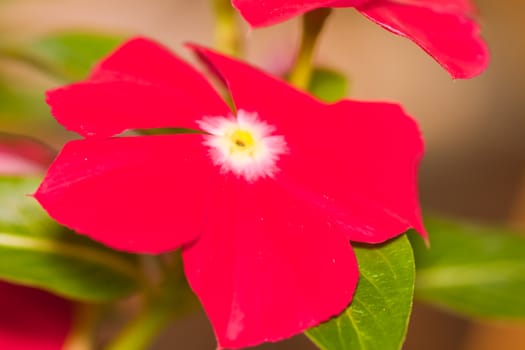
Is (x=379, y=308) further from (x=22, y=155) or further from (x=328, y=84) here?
(x=22, y=155)

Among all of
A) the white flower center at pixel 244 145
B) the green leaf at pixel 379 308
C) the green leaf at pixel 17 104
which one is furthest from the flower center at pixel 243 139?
the green leaf at pixel 17 104

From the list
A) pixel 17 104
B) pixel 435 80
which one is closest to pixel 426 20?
pixel 17 104

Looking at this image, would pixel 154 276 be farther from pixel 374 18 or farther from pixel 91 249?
pixel 374 18

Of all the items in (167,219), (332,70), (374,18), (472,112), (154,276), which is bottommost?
(472,112)

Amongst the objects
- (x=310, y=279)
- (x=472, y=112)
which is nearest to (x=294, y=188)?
(x=310, y=279)

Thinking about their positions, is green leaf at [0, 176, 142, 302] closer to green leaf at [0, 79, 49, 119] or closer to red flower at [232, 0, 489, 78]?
red flower at [232, 0, 489, 78]

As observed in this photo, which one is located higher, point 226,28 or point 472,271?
point 226,28
